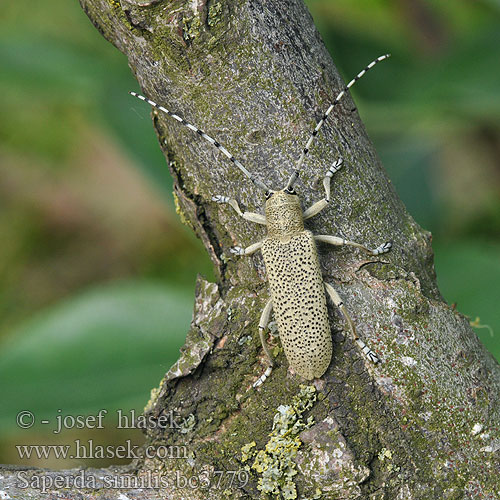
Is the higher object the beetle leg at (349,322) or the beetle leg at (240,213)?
the beetle leg at (240,213)

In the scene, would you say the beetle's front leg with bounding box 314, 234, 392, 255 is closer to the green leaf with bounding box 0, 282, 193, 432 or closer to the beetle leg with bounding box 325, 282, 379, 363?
the beetle leg with bounding box 325, 282, 379, 363

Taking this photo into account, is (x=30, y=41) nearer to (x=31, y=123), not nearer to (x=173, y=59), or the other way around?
(x=31, y=123)

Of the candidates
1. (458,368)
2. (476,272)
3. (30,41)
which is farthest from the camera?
(30,41)

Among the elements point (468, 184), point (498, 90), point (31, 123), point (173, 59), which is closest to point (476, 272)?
point (498, 90)

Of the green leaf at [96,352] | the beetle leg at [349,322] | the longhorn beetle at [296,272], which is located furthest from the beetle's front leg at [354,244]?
the green leaf at [96,352]

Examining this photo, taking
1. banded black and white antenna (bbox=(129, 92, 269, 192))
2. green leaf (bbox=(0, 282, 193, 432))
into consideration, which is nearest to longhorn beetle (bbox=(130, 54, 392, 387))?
banded black and white antenna (bbox=(129, 92, 269, 192))

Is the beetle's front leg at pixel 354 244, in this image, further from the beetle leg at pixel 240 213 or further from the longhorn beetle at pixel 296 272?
the beetle leg at pixel 240 213

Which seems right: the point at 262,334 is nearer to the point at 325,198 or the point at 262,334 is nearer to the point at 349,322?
the point at 349,322
